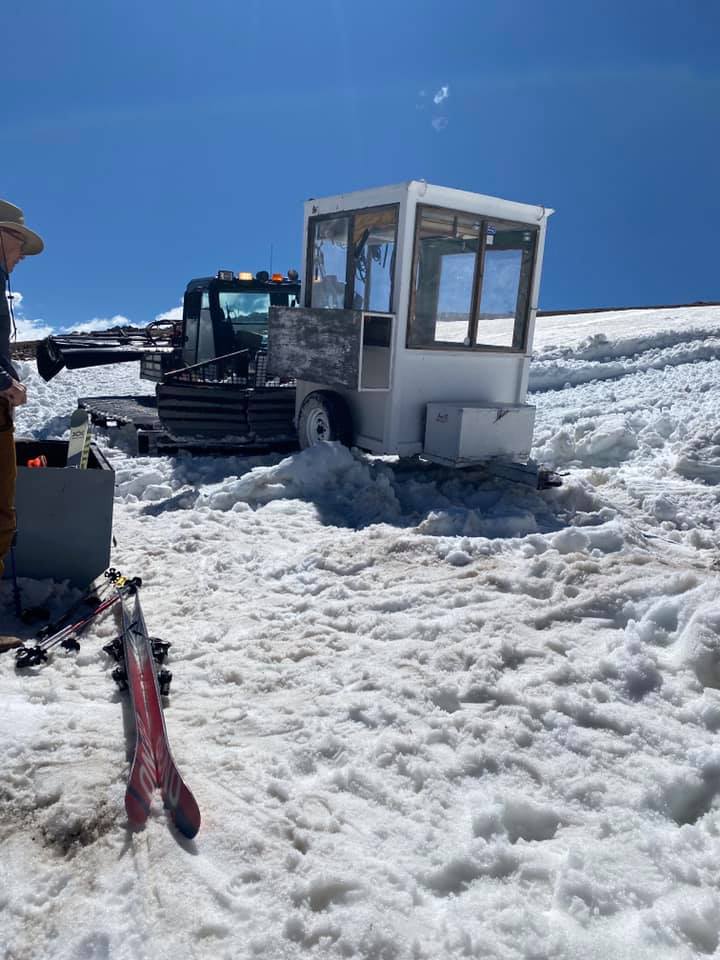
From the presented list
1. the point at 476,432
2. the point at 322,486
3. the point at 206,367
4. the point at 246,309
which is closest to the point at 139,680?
the point at 322,486

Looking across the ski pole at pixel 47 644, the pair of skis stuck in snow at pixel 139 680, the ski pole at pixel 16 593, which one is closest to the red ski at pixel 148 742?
the pair of skis stuck in snow at pixel 139 680

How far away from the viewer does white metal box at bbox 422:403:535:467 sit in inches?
312

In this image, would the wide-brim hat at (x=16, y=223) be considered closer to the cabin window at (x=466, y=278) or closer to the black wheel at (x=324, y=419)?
the cabin window at (x=466, y=278)

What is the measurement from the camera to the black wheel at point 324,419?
880 cm

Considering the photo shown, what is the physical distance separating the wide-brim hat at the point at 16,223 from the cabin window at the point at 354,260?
4.29 m

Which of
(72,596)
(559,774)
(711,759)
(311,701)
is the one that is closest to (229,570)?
(72,596)

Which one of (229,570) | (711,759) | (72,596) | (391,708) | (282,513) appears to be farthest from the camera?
(282,513)

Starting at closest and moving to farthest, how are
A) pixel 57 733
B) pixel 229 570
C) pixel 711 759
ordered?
pixel 711 759 → pixel 57 733 → pixel 229 570

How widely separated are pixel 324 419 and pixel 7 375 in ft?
16.8

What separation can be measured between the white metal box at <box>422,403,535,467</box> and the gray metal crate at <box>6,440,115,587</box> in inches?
152

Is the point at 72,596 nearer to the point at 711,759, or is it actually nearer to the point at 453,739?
Result: the point at 453,739

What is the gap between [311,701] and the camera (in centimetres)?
374

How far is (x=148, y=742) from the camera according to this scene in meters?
3.18

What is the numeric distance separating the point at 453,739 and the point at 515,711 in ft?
1.11
